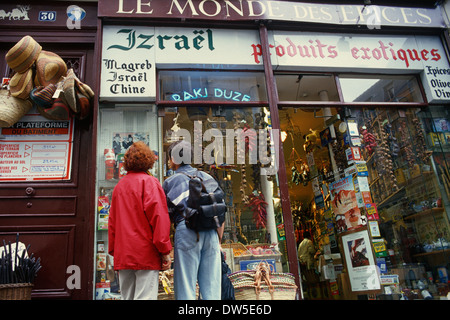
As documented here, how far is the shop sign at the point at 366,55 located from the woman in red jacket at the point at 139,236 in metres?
3.20

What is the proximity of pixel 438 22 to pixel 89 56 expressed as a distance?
19.0 feet

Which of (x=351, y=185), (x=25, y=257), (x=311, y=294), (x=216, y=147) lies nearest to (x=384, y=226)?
(x=351, y=185)

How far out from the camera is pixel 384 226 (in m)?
5.81

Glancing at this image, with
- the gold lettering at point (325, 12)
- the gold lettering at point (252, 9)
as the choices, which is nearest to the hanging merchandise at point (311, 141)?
the gold lettering at point (325, 12)

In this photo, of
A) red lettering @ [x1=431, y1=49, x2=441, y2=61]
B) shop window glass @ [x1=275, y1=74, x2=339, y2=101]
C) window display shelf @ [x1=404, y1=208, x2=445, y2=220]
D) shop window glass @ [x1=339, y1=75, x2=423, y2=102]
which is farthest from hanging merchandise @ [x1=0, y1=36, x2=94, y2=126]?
red lettering @ [x1=431, y1=49, x2=441, y2=61]

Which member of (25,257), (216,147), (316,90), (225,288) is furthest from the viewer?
(316,90)

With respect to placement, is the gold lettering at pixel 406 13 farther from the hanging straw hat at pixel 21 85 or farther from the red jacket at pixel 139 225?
the hanging straw hat at pixel 21 85

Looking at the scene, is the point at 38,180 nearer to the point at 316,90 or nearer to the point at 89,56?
the point at 89,56

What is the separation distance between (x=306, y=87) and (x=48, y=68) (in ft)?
12.6

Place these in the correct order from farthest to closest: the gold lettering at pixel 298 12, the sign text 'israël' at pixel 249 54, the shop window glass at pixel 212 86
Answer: the gold lettering at pixel 298 12 → the shop window glass at pixel 212 86 → the sign text 'israël' at pixel 249 54

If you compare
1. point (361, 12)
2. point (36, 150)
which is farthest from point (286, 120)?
point (36, 150)

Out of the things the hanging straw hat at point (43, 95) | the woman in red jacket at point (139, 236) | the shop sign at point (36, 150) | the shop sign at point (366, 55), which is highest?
the shop sign at point (366, 55)

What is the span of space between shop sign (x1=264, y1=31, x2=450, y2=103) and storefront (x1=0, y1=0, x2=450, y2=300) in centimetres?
2

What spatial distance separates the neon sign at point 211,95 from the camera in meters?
5.57
